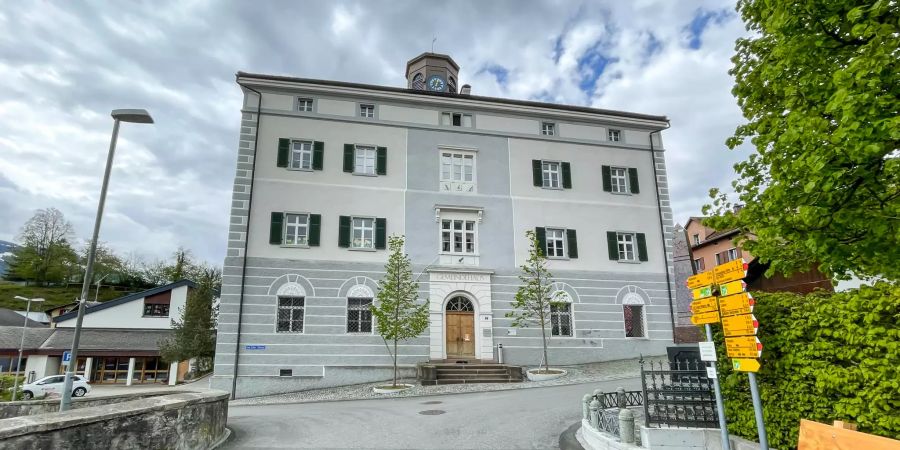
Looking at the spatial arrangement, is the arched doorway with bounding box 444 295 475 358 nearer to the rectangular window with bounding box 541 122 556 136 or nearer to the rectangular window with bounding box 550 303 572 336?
the rectangular window with bounding box 550 303 572 336

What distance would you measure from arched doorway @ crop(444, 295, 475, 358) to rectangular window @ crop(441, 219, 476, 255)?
2109 mm

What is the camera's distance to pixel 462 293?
20.9 m

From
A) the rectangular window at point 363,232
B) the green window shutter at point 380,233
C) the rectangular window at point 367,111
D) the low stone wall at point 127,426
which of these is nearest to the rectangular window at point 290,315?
the rectangular window at point 363,232

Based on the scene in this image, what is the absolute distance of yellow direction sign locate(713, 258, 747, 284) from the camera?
5906mm

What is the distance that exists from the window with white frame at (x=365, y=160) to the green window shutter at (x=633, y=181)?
41.8 feet

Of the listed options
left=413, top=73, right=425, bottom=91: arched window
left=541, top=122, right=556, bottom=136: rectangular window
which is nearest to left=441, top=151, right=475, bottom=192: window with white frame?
left=541, top=122, right=556, bottom=136: rectangular window

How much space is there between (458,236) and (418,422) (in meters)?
11.7

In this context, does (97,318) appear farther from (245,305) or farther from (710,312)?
(710,312)

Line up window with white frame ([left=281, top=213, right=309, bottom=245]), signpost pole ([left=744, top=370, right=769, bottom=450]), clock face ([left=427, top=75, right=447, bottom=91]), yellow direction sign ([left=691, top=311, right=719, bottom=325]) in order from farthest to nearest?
clock face ([left=427, top=75, right=447, bottom=91]), window with white frame ([left=281, top=213, right=309, bottom=245]), yellow direction sign ([left=691, top=311, right=719, bottom=325]), signpost pole ([left=744, top=370, right=769, bottom=450])

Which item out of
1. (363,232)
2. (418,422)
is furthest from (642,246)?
(418,422)

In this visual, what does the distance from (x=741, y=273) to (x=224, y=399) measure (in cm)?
927

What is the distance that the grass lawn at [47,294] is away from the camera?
214ft

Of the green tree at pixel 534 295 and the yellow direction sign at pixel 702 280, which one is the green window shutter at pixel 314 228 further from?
the yellow direction sign at pixel 702 280

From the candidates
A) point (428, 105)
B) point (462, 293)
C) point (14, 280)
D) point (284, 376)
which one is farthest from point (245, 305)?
point (14, 280)
